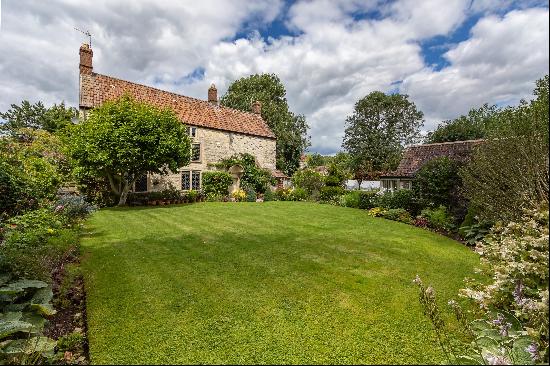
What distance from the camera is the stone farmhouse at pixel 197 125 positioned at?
22.0 metres

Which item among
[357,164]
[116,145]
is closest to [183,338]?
[116,145]

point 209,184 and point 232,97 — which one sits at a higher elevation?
point 232,97

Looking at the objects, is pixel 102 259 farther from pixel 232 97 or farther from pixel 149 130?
pixel 232 97

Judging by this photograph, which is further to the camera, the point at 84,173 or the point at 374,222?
the point at 84,173

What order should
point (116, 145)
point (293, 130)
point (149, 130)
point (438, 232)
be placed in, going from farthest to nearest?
point (293, 130) < point (149, 130) < point (116, 145) < point (438, 232)

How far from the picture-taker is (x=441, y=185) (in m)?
13.8

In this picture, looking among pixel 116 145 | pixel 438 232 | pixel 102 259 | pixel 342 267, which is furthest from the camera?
pixel 116 145

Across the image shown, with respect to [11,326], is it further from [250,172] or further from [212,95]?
[212,95]

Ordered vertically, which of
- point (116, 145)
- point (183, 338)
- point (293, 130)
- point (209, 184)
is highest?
point (293, 130)

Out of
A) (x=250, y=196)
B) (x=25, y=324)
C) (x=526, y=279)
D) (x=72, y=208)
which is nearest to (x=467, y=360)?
(x=526, y=279)

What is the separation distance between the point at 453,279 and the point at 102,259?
8792mm

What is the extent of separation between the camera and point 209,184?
83.3 ft

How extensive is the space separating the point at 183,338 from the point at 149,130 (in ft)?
50.6

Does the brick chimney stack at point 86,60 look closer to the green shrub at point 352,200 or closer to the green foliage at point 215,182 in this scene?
the green foliage at point 215,182
